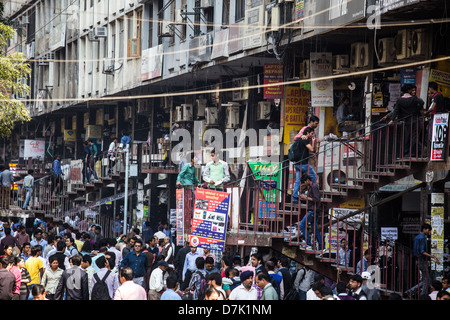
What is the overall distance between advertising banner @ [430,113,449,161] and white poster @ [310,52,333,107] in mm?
5989

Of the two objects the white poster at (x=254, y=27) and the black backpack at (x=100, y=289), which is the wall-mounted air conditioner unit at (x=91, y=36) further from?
the black backpack at (x=100, y=289)

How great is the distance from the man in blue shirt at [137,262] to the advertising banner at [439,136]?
5681mm

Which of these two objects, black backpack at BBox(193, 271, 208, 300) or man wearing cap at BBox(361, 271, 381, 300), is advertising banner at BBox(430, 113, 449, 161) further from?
black backpack at BBox(193, 271, 208, 300)

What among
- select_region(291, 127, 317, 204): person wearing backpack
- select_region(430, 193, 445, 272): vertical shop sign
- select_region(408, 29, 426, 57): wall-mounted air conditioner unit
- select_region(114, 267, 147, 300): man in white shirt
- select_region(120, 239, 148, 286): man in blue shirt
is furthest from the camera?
select_region(408, 29, 426, 57): wall-mounted air conditioner unit

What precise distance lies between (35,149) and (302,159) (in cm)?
3095

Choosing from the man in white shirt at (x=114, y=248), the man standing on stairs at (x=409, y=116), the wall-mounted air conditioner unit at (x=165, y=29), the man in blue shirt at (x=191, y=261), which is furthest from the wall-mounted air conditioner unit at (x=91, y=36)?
the man standing on stairs at (x=409, y=116)

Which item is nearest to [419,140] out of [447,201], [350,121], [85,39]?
[447,201]

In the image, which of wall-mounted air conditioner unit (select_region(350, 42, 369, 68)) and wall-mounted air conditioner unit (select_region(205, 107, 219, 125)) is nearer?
wall-mounted air conditioner unit (select_region(350, 42, 369, 68))

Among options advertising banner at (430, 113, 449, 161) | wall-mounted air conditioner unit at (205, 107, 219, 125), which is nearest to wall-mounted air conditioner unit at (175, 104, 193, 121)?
wall-mounted air conditioner unit at (205, 107, 219, 125)

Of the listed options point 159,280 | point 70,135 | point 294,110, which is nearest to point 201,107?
point 294,110

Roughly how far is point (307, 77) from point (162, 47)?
9.41 m

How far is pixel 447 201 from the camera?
17781mm

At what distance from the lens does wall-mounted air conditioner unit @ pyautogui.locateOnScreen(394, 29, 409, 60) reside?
1764 centimetres

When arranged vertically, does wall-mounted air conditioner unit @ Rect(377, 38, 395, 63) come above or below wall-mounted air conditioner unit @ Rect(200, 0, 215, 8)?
below
